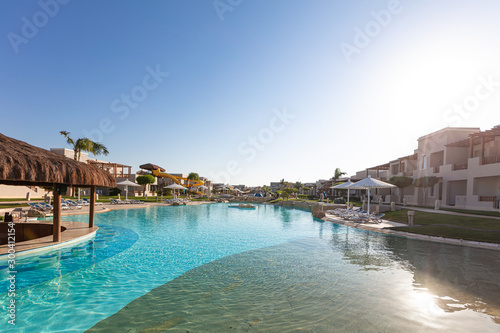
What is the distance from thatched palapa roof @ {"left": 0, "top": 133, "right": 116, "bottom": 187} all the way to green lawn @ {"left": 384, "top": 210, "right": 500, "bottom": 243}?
1595 cm

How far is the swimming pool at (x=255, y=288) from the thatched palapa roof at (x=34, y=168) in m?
2.45

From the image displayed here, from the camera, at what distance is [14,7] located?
31.5 feet

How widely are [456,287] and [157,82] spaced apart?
17.5 metres

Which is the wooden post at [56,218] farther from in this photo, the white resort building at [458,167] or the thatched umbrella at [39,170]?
the white resort building at [458,167]

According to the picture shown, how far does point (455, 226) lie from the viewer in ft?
40.4

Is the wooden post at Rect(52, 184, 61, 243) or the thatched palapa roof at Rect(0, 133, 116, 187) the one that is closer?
the thatched palapa roof at Rect(0, 133, 116, 187)

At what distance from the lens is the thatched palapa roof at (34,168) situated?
6.57 m

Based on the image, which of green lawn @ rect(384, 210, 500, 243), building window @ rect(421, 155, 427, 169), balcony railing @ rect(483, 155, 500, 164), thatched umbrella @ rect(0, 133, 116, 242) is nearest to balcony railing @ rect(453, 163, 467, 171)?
balcony railing @ rect(483, 155, 500, 164)

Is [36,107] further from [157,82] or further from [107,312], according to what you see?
[107,312]

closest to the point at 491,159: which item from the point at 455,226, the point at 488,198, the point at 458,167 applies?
the point at 488,198

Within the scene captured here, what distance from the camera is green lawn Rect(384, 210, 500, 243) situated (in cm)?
1069

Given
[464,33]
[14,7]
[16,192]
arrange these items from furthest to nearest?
1. [16,192]
2. [464,33]
3. [14,7]

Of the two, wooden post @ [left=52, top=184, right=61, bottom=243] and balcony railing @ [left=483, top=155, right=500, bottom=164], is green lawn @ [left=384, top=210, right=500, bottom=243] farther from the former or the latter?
wooden post @ [left=52, top=184, right=61, bottom=243]

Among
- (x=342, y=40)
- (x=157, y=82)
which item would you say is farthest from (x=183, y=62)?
(x=342, y=40)
